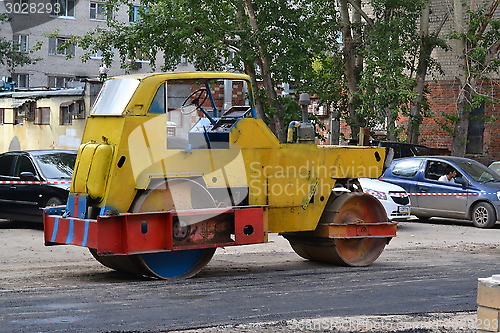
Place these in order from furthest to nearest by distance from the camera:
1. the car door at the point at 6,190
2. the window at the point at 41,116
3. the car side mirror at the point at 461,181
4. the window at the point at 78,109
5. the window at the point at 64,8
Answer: the window at the point at 64,8
the window at the point at 41,116
the window at the point at 78,109
the car side mirror at the point at 461,181
the car door at the point at 6,190

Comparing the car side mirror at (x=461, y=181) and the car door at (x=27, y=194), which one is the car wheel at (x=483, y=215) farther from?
the car door at (x=27, y=194)

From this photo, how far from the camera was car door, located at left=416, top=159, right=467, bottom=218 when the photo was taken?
814 inches

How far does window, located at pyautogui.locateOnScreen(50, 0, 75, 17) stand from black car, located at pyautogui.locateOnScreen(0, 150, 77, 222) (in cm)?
4133

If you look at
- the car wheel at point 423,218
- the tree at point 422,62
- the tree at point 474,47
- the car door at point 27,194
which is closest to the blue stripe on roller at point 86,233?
the car door at point 27,194

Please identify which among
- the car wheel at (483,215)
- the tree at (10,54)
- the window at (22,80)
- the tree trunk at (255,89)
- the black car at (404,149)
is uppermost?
the tree at (10,54)

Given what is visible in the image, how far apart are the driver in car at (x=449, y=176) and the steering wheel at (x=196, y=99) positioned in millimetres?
10818

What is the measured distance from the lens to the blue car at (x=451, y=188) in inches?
796

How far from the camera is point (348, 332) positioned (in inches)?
302

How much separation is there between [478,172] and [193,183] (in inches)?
473

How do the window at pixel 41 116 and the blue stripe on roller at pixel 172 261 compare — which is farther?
the window at pixel 41 116

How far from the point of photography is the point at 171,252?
10945 mm

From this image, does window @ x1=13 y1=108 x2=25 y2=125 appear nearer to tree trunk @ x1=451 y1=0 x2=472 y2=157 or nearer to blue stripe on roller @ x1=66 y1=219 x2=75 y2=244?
tree trunk @ x1=451 y1=0 x2=472 y2=157

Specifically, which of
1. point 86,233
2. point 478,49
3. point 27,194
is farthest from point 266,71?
point 86,233

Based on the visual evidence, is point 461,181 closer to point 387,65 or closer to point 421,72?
point 387,65
